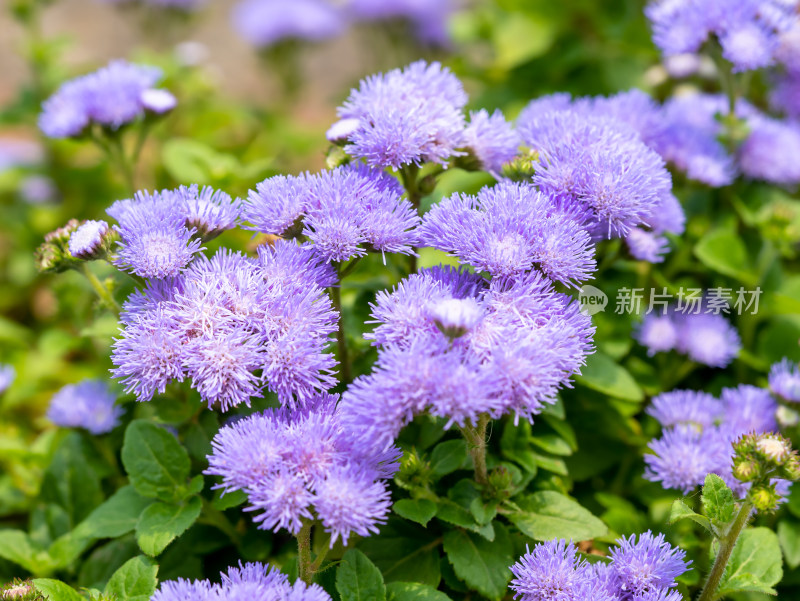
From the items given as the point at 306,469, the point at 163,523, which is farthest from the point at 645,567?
the point at 163,523

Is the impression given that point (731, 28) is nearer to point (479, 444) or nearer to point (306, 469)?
point (479, 444)

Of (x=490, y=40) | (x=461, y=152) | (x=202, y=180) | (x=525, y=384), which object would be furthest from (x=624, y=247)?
(x=490, y=40)

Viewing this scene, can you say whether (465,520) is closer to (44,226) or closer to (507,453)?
(507,453)

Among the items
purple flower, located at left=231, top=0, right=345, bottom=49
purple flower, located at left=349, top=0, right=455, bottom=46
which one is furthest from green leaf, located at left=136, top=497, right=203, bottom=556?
purple flower, located at left=349, top=0, right=455, bottom=46

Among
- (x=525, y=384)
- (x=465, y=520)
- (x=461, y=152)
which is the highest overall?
(x=461, y=152)

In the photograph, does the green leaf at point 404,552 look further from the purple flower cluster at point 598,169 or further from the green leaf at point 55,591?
the purple flower cluster at point 598,169

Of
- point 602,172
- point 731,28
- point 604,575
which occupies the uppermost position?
point 731,28

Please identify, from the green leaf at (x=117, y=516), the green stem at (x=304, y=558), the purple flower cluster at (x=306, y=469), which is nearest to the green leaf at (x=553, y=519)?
the purple flower cluster at (x=306, y=469)

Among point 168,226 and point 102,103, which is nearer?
point 168,226
